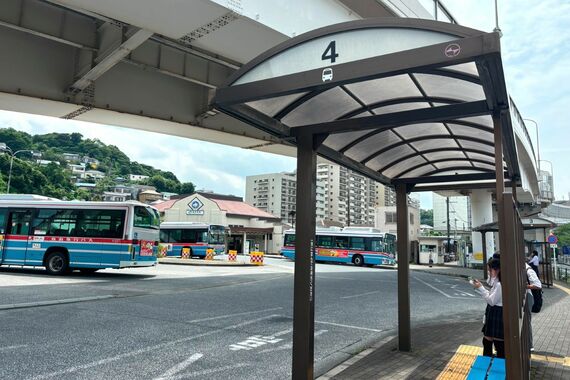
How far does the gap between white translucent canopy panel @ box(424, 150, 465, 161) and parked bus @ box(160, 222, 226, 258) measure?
28.0 metres

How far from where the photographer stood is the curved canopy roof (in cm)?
324

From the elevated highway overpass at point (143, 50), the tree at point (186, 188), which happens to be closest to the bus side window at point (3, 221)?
the elevated highway overpass at point (143, 50)

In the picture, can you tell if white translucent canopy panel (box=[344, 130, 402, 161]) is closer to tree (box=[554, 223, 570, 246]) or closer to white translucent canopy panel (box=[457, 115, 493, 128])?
white translucent canopy panel (box=[457, 115, 493, 128])

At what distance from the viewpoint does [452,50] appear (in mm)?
3062

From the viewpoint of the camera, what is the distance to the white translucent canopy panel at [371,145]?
551 cm

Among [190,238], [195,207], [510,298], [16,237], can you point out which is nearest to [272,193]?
[195,207]

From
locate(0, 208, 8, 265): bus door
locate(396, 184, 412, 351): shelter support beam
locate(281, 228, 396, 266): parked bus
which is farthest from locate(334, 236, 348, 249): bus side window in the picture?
locate(396, 184, 412, 351): shelter support beam

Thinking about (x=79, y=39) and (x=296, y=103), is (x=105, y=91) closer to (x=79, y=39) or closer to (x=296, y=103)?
(x=79, y=39)

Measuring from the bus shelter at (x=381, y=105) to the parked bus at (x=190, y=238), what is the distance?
2782 cm

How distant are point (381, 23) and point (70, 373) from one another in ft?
17.0

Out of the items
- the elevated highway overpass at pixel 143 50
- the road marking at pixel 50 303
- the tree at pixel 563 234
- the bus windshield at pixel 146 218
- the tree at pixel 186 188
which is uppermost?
the tree at pixel 186 188

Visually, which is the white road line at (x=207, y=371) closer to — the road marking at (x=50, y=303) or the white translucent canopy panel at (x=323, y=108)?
the white translucent canopy panel at (x=323, y=108)

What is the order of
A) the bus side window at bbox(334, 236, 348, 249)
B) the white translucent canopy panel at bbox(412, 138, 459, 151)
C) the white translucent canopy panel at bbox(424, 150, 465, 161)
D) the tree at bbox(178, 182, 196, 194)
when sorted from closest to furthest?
the white translucent canopy panel at bbox(412, 138, 459, 151) → the white translucent canopy panel at bbox(424, 150, 465, 161) → the bus side window at bbox(334, 236, 348, 249) → the tree at bbox(178, 182, 196, 194)

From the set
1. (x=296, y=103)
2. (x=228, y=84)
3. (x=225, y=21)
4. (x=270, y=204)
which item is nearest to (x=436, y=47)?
(x=296, y=103)
